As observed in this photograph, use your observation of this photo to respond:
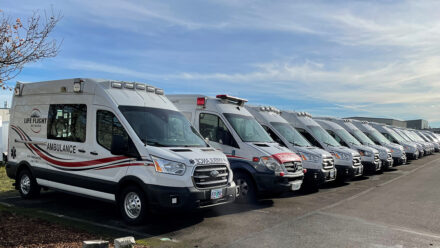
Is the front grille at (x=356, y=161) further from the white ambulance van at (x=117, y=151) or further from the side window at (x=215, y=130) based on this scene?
the white ambulance van at (x=117, y=151)

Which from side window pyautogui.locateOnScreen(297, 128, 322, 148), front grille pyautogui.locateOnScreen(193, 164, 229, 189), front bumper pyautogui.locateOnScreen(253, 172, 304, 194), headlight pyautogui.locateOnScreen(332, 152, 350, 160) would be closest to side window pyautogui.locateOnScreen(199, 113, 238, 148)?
front bumper pyautogui.locateOnScreen(253, 172, 304, 194)

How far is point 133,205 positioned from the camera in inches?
276

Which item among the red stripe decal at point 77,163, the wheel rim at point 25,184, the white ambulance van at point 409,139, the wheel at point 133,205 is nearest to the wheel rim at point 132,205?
the wheel at point 133,205

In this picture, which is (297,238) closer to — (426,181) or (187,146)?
(187,146)

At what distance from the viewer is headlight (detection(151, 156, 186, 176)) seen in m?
6.68

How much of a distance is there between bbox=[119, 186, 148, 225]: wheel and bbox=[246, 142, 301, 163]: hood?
11.1ft

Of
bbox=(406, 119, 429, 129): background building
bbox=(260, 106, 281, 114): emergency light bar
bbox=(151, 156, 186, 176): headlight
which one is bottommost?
bbox=(151, 156, 186, 176): headlight

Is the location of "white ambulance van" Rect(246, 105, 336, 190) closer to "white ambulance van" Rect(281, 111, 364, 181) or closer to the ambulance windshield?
"white ambulance van" Rect(281, 111, 364, 181)

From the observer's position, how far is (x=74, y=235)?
19.7ft

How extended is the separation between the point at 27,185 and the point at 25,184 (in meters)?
0.12

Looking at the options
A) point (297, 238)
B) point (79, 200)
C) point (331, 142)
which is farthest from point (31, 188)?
point (331, 142)

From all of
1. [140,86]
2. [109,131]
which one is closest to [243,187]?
[140,86]

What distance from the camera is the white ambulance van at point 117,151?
6.71 m

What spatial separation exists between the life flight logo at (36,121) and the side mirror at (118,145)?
3117 mm
